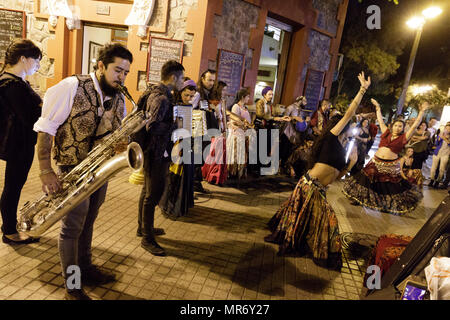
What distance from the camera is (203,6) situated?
20.1 ft

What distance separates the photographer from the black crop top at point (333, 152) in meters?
3.60

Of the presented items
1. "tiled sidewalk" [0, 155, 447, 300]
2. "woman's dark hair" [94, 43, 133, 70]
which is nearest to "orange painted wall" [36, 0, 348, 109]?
"tiled sidewalk" [0, 155, 447, 300]

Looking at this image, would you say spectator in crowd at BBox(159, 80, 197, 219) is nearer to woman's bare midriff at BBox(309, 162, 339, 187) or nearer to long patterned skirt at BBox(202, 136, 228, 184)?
woman's bare midriff at BBox(309, 162, 339, 187)

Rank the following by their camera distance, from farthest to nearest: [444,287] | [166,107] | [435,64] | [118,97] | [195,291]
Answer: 1. [435,64]
2. [166,107]
3. [195,291]
4. [118,97]
5. [444,287]

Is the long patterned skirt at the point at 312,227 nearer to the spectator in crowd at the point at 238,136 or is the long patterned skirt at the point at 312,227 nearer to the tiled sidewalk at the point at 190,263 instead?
the tiled sidewalk at the point at 190,263

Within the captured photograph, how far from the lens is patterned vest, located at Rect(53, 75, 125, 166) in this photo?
86.4 inches

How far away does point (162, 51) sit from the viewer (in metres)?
6.46

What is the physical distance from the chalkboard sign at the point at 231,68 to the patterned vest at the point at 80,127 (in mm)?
4886

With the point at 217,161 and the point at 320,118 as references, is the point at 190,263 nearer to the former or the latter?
the point at 217,161

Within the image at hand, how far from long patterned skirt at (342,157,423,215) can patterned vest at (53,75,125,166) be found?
18.0 ft

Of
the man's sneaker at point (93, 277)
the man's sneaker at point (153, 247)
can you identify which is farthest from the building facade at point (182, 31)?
the man's sneaker at point (93, 277)
